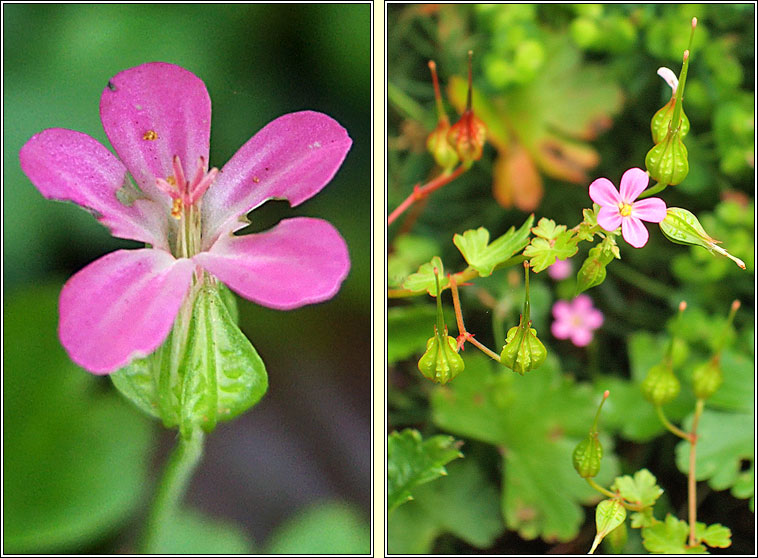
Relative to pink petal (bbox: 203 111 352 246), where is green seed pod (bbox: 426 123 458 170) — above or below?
above

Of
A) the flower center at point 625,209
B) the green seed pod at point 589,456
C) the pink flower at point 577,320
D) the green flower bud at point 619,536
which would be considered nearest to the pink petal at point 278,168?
the flower center at point 625,209

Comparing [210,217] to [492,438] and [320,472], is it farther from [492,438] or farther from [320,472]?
[492,438]

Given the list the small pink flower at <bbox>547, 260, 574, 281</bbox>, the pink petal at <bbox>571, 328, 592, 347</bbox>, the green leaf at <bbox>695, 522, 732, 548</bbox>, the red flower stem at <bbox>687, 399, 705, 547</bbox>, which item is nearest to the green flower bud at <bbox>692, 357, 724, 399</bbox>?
the red flower stem at <bbox>687, 399, 705, 547</bbox>

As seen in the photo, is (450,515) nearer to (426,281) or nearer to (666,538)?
(666,538)

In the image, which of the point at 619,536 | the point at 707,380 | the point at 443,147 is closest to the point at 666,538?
the point at 619,536

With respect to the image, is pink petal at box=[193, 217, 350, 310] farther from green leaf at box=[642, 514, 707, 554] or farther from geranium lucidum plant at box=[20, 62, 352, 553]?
green leaf at box=[642, 514, 707, 554]

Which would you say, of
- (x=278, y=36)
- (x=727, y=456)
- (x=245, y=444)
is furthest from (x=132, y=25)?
(x=727, y=456)
